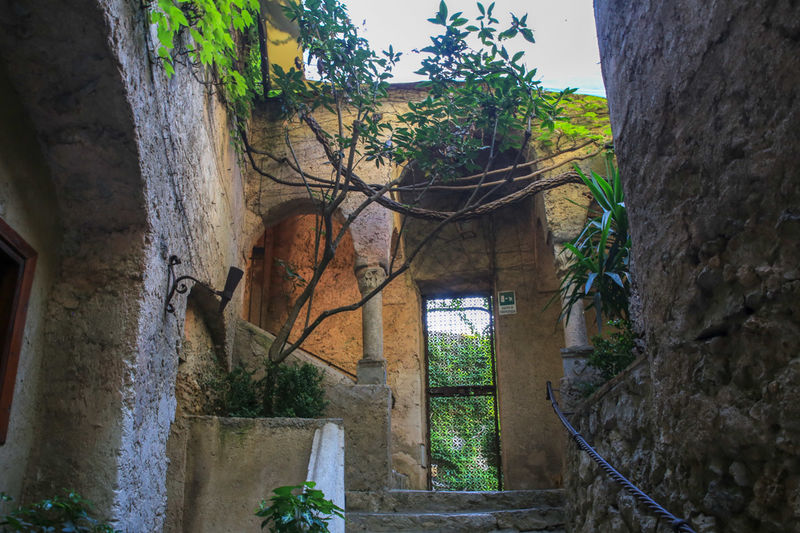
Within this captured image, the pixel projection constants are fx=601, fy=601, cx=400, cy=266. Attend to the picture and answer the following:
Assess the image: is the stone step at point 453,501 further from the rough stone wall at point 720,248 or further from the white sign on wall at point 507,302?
the white sign on wall at point 507,302

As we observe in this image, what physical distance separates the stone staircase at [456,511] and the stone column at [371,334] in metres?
1.09

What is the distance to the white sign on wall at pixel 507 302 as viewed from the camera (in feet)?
25.9

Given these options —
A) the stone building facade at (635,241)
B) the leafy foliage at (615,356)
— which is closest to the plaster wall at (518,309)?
the leafy foliage at (615,356)

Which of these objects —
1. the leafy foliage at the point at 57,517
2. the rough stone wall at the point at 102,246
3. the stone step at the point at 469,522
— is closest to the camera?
the leafy foliage at the point at 57,517

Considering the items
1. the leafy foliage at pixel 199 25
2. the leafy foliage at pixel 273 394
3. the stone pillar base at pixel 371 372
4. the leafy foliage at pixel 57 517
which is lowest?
the leafy foliage at pixel 57 517

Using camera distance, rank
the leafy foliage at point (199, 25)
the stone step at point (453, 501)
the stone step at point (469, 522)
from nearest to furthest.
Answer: the leafy foliage at point (199, 25)
the stone step at point (469, 522)
the stone step at point (453, 501)

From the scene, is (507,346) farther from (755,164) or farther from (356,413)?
(755,164)

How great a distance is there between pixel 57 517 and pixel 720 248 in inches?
97.7

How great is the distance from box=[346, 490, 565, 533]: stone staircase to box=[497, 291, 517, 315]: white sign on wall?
137 inches

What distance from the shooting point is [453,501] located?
4.55 m

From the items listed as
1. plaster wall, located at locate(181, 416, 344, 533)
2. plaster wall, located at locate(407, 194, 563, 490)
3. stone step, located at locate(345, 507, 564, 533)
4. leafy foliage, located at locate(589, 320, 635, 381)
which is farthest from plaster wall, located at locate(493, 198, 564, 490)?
plaster wall, located at locate(181, 416, 344, 533)

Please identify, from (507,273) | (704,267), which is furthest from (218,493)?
(507,273)

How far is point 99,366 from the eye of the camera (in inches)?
103

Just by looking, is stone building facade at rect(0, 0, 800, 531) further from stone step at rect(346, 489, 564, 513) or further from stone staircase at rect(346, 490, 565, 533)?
stone step at rect(346, 489, 564, 513)
